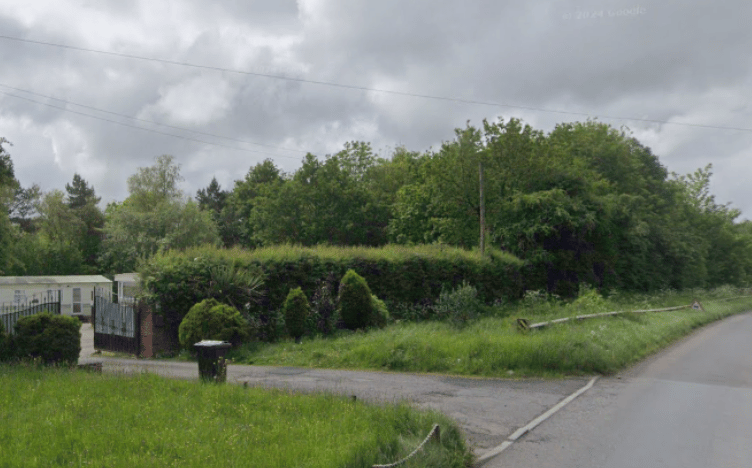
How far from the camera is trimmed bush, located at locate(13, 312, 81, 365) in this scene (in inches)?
468

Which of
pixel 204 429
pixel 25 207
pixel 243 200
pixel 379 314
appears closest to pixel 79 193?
pixel 25 207

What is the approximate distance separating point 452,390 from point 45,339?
Result: 796 centimetres

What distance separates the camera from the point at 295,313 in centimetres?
1889

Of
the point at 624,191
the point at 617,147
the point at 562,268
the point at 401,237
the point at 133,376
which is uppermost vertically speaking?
the point at 617,147

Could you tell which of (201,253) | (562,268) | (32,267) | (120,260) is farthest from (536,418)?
(32,267)

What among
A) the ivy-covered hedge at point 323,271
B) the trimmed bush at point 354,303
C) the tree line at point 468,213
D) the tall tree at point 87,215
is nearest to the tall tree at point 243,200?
the tree line at point 468,213

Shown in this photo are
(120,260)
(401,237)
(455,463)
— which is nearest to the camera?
(455,463)

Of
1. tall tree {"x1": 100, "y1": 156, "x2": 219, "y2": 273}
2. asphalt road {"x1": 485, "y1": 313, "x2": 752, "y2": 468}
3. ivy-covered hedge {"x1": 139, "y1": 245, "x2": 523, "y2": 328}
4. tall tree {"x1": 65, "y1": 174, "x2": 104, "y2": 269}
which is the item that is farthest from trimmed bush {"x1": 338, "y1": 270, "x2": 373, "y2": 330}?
tall tree {"x1": 65, "y1": 174, "x2": 104, "y2": 269}

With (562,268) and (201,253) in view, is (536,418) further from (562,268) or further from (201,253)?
(562,268)

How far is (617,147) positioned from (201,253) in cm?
3930

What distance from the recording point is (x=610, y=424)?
29.1 feet

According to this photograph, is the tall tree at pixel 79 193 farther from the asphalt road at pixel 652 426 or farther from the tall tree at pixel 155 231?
the asphalt road at pixel 652 426

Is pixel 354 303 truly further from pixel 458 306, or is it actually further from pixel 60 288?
pixel 60 288

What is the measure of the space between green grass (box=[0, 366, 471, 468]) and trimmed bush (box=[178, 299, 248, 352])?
24.4 ft
